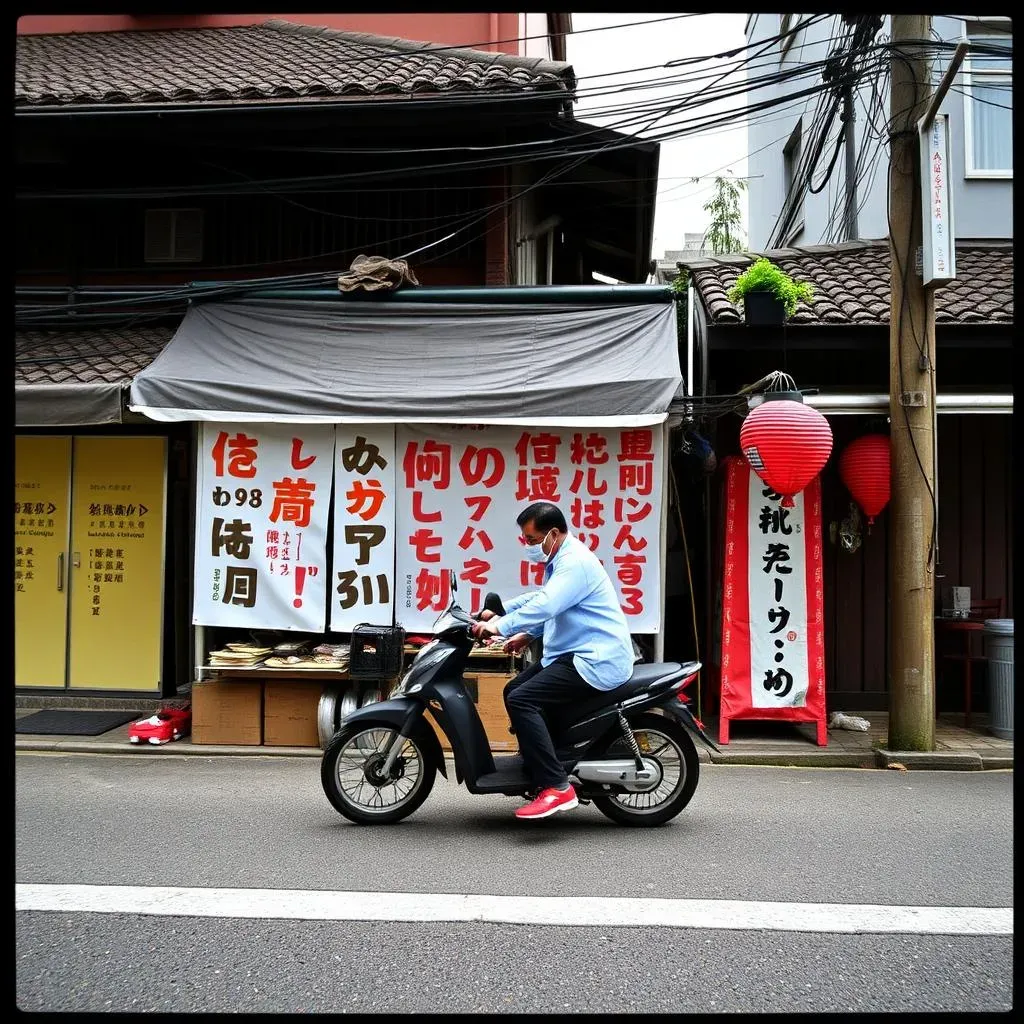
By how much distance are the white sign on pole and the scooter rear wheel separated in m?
4.76

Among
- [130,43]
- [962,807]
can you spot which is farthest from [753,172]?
[962,807]

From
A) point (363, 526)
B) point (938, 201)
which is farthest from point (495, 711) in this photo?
point (938, 201)

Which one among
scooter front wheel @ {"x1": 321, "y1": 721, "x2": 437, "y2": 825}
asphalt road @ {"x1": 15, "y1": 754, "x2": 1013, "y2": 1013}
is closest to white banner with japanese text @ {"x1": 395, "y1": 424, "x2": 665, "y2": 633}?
asphalt road @ {"x1": 15, "y1": 754, "x2": 1013, "y2": 1013}

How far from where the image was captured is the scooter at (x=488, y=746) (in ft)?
19.6

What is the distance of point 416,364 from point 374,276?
1.24 m

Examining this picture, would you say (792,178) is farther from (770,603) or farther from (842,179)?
(770,603)

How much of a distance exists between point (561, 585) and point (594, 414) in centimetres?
293

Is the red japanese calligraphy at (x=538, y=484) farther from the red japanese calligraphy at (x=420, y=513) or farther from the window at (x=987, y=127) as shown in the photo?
the window at (x=987, y=127)

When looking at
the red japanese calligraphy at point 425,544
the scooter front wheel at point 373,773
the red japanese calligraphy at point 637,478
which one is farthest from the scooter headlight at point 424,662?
the red japanese calligraphy at point 637,478

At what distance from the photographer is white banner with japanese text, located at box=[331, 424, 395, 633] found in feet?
28.6

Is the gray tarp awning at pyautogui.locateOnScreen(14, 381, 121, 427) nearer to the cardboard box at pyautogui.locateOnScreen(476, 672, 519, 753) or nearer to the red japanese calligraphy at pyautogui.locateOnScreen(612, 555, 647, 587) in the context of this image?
the cardboard box at pyautogui.locateOnScreen(476, 672, 519, 753)

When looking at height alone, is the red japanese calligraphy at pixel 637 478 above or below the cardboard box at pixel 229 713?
above

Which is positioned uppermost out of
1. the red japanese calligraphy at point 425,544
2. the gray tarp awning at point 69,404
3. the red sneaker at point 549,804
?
the gray tarp awning at point 69,404

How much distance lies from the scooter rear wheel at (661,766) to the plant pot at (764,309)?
14.3 ft
